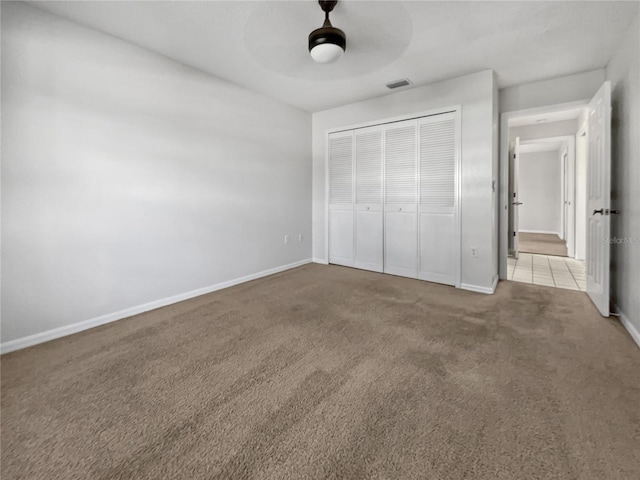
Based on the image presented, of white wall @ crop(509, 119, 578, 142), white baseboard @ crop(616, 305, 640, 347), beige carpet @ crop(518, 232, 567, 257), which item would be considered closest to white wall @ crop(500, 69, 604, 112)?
white wall @ crop(509, 119, 578, 142)

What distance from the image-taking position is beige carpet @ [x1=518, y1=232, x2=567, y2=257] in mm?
5939

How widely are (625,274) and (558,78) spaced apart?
238 centimetres

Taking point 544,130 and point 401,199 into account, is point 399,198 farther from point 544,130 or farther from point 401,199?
point 544,130

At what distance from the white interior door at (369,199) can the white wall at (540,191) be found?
7115mm

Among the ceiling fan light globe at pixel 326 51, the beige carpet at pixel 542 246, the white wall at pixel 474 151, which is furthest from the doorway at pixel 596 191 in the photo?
the beige carpet at pixel 542 246

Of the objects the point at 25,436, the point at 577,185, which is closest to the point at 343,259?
the point at 25,436

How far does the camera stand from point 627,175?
2.53 m

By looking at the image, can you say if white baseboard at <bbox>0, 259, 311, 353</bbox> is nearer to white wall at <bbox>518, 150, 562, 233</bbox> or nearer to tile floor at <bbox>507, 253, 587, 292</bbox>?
tile floor at <bbox>507, 253, 587, 292</bbox>

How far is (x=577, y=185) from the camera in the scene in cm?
553

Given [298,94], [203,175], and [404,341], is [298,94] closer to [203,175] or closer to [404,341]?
[203,175]

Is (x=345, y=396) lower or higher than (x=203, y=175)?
lower

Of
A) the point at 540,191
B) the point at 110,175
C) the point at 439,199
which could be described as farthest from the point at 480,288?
the point at 540,191

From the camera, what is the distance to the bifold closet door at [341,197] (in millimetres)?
4613

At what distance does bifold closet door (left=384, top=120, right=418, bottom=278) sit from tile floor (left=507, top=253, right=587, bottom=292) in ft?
4.81
